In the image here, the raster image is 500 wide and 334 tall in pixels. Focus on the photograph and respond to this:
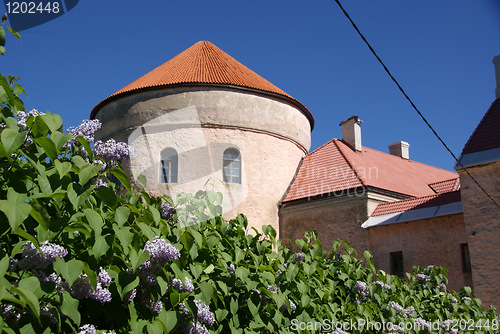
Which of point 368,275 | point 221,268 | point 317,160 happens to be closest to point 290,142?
point 317,160

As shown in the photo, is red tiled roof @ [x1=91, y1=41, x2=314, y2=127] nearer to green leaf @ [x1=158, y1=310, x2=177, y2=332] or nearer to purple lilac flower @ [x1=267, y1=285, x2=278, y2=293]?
purple lilac flower @ [x1=267, y1=285, x2=278, y2=293]

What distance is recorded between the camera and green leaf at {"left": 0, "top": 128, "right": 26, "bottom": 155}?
2.26 meters

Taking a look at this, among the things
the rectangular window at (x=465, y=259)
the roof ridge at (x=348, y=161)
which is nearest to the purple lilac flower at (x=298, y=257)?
the rectangular window at (x=465, y=259)

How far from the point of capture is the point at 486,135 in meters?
14.4

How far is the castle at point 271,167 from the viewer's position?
51.3 ft

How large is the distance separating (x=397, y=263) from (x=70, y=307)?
15.1 meters

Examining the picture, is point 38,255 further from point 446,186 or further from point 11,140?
point 446,186

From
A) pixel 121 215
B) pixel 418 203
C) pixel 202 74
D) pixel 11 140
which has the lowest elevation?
pixel 121 215

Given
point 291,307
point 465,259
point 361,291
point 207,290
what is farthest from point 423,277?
point 465,259

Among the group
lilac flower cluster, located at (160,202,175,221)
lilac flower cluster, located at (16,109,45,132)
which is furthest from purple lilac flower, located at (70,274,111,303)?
lilac flower cluster, located at (160,202,175,221)

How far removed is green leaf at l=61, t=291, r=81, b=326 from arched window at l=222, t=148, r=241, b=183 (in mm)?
15645

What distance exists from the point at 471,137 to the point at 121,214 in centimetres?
1396

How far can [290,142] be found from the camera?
19.6 meters

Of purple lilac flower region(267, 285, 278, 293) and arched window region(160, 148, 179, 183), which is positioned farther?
arched window region(160, 148, 179, 183)
